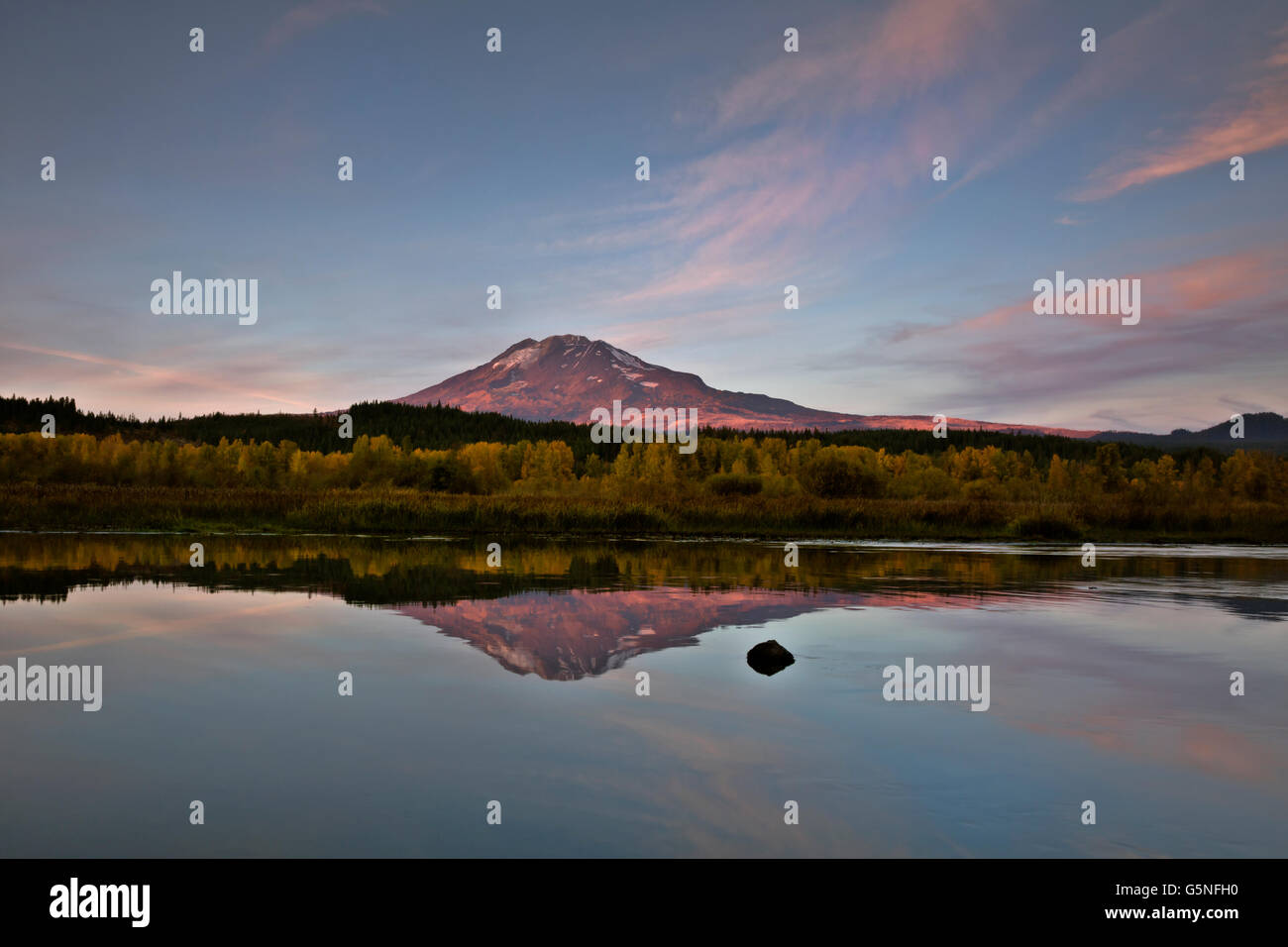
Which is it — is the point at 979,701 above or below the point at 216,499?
below

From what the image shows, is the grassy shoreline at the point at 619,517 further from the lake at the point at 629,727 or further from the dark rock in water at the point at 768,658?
the dark rock in water at the point at 768,658

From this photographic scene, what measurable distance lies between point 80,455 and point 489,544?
439ft

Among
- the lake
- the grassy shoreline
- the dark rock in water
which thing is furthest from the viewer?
the grassy shoreline

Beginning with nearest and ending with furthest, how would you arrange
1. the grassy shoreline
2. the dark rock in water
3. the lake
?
the lake, the dark rock in water, the grassy shoreline

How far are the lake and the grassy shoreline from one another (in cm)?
2551

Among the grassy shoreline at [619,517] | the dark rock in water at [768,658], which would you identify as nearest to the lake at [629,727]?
the dark rock in water at [768,658]

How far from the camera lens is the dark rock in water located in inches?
563

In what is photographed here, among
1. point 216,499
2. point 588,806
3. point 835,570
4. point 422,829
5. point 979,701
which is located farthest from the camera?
point 216,499

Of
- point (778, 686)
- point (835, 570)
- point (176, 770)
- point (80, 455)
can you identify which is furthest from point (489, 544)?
point (80, 455)

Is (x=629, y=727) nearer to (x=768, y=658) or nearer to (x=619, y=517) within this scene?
(x=768, y=658)

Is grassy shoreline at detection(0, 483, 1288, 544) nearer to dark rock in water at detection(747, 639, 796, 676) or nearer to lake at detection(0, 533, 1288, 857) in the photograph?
lake at detection(0, 533, 1288, 857)

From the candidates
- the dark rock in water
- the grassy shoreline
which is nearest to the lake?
the dark rock in water
